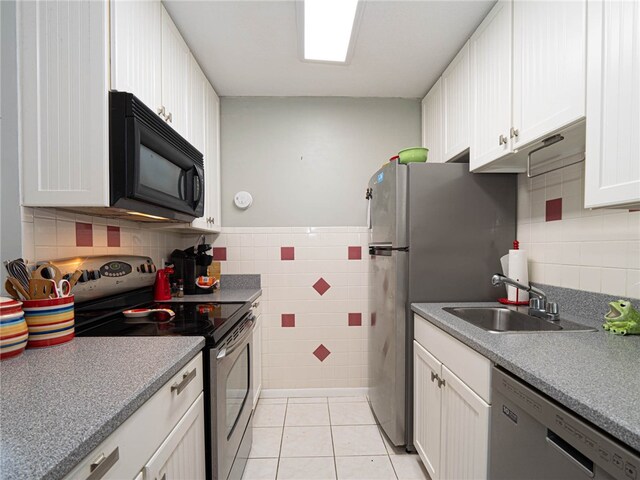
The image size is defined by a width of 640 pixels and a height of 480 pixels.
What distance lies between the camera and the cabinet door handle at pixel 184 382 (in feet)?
2.75

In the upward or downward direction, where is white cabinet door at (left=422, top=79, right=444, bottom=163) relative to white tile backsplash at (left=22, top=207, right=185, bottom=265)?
upward

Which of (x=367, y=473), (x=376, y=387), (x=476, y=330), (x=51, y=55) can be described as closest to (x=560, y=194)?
(x=476, y=330)

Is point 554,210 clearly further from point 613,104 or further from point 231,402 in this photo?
point 231,402

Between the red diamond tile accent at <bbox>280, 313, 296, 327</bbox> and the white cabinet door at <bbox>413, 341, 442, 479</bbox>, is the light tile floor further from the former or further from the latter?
the red diamond tile accent at <bbox>280, 313, 296, 327</bbox>

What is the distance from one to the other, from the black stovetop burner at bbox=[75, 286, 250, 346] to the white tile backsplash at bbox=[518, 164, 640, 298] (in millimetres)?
1574

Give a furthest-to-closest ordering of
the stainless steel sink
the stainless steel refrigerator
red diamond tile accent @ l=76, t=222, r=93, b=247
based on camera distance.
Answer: the stainless steel refrigerator < the stainless steel sink < red diamond tile accent @ l=76, t=222, r=93, b=247

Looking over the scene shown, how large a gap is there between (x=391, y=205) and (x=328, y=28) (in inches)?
40.2

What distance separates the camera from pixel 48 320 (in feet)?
2.96

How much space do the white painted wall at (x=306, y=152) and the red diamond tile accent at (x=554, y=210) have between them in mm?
1180

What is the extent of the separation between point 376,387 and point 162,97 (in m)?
2.10

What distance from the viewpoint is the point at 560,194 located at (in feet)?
4.71

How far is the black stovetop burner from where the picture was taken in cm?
109

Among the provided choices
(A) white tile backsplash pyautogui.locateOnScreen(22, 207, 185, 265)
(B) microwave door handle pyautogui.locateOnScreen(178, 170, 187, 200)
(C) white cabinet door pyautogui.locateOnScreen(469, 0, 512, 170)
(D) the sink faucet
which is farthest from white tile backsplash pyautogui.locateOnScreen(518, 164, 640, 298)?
(A) white tile backsplash pyautogui.locateOnScreen(22, 207, 185, 265)

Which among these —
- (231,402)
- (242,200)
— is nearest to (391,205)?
(242,200)
